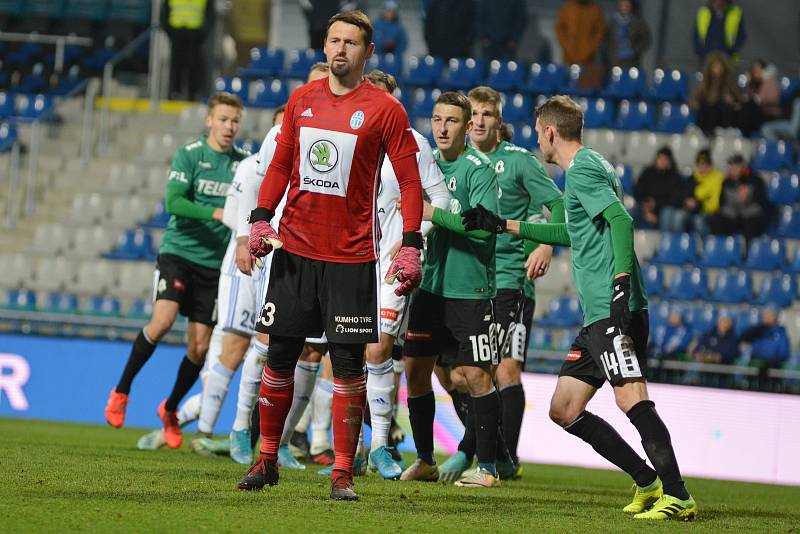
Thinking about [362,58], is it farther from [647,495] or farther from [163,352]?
[163,352]

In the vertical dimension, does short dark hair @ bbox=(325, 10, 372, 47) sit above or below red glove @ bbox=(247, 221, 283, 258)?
above

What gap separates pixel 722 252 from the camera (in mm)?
16125

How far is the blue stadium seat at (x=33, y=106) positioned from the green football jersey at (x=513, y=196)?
13212 millimetres

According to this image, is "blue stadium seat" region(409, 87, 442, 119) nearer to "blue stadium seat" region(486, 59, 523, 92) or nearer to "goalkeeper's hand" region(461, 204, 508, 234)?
"blue stadium seat" region(486, 59, 523, 92)

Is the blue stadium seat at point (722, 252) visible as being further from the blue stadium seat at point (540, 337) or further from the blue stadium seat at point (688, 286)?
the blue stadium seat at point (540, 337)

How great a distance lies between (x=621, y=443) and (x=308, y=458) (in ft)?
10.3

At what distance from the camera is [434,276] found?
786 centimetres

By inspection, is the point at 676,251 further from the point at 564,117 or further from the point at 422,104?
the point at 564,117

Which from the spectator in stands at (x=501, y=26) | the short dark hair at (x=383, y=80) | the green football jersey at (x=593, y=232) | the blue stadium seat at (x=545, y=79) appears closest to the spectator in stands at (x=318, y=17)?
the spectator in stands at (x=501, y=26)

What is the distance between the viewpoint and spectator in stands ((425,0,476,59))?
65.2ft

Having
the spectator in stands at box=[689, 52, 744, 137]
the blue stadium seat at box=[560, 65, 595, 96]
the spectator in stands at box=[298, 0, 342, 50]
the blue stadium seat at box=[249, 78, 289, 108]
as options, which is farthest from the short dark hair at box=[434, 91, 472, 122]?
the spectator in stands at box=[298, 0, 342, 50]

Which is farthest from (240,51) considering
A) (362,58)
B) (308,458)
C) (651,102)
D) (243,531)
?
(243,531)

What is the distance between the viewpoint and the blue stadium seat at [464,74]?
1898 cm

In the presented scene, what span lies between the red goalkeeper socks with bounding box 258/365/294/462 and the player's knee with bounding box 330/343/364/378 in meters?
0.26
